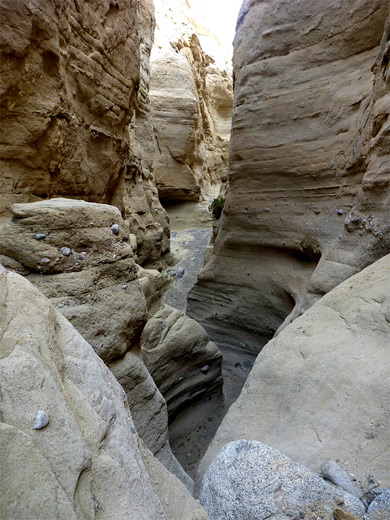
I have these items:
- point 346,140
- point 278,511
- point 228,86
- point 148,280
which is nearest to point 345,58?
point 346,140

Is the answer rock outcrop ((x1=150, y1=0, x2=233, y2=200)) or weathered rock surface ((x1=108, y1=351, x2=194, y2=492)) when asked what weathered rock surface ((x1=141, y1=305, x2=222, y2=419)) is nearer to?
weathered rock surface ((x1=108, y1=351, x2=194, y2=492))

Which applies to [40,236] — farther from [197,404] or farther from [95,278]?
[197,404]

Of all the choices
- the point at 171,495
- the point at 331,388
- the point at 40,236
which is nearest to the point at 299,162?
the point at 331,388

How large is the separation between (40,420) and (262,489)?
1.15 meters

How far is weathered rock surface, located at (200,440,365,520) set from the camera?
4.97 feet

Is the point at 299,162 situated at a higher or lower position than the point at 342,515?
higher

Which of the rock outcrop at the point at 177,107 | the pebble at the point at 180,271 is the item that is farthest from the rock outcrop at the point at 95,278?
the rock outcrop at the point at 177,107

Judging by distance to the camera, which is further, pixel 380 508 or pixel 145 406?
pixel 145 406

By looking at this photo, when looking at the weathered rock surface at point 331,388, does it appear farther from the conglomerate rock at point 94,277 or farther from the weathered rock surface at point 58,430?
the weathered rock surface at point 58,430

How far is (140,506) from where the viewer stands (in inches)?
46.6

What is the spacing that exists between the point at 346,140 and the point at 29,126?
3.99 metres

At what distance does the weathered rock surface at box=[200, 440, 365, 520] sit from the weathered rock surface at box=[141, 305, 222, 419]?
2.03m

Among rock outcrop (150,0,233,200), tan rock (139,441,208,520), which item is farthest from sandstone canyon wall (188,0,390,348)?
rock outcrop (150,0,233,200)

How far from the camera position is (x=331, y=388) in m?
2.20
